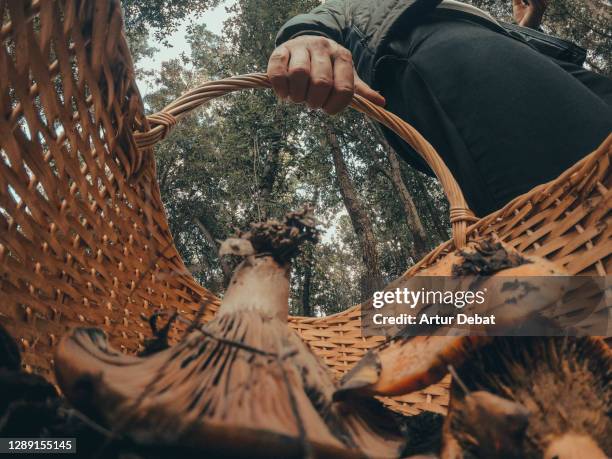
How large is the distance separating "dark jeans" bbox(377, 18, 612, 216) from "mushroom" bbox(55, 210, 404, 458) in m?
0.81

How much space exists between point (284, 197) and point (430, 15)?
661cm

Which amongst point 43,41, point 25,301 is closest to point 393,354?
point 25,301

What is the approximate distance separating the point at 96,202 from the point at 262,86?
Result: 20.6 inches

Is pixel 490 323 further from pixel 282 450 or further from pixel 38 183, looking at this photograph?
pixel 38 183

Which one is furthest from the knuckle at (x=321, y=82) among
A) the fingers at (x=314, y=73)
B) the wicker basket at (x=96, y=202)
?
the wicker basket at (x=96, y=202)

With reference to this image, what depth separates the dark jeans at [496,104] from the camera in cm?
94

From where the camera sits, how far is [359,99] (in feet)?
3.56

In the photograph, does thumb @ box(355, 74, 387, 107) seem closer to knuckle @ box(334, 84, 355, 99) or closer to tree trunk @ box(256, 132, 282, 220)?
knuckle @ box(334, 84, 355, 99)

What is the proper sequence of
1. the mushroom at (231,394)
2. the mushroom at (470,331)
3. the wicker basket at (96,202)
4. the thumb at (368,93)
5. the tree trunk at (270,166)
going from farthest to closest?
Answer: 1. the tree trunk at (270,166)
2. the thumb at (368,93)
3. the wicker basket at (96,202)
4. the mushroom at (470,331)
5. the mushroom at (231,394)

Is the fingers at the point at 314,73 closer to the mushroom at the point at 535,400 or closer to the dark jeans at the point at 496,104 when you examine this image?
the dark jeans at the point at 496,104

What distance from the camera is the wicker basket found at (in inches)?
23.5

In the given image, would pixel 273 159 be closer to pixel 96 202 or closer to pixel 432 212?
pixel 432 212

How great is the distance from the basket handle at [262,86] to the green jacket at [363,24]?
234 mm

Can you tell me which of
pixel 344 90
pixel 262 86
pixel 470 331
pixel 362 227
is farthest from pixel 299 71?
pixel 362 227
